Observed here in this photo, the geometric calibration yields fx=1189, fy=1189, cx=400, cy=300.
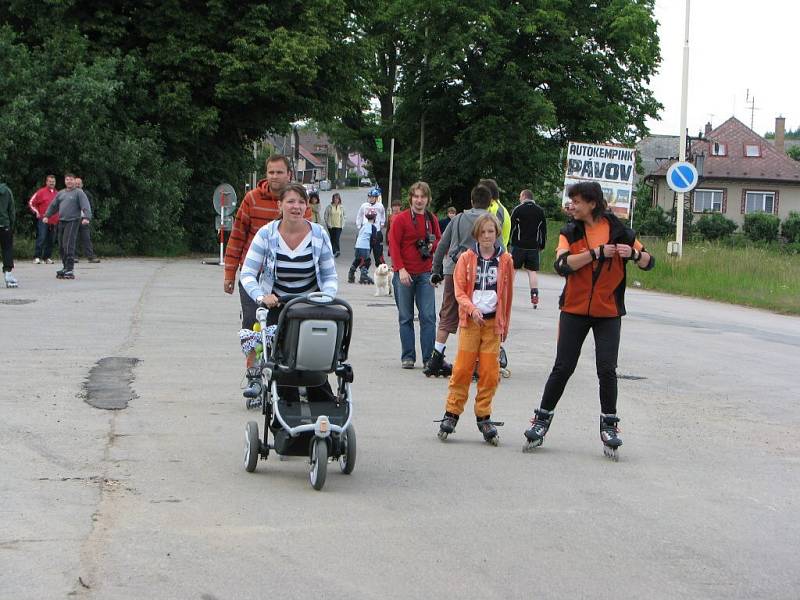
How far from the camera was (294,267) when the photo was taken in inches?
302

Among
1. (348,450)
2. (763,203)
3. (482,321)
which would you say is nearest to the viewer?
(348,450)

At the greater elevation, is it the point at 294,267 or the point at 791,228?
the point at 791,228

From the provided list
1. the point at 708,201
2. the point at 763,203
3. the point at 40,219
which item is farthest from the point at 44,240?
the point at 763,203

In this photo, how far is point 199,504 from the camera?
20.7 ft

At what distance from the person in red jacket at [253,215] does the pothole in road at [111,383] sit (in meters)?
1.22

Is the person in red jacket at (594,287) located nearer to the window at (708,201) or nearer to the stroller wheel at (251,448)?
the stroller wheel at (251,448)

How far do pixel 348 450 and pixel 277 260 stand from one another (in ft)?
4.57

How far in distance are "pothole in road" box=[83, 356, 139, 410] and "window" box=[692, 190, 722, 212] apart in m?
78.5

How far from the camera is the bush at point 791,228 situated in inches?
3019

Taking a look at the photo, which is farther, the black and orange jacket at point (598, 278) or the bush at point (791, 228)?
the bush at point (791, 228)

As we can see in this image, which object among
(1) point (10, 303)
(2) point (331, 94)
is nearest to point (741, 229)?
(2) point (331, 94)

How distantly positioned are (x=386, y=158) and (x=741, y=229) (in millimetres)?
32628

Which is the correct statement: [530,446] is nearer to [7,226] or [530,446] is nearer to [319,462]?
[319,462]

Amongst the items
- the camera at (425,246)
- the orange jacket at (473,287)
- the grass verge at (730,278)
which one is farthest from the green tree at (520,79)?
the orange jacket at (473,287)
